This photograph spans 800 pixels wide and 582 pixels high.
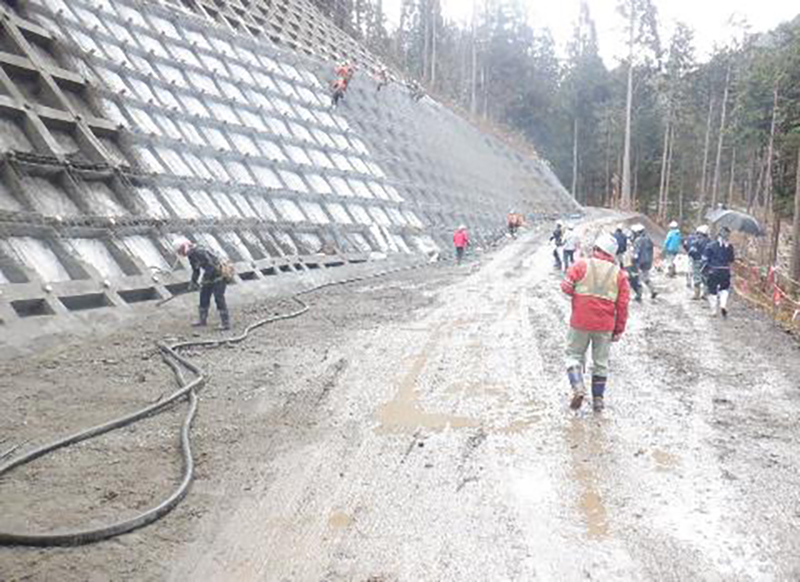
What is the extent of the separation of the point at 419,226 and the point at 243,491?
20.3m

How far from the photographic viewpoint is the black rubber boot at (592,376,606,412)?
7309mm

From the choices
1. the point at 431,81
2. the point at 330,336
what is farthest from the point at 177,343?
the point at 431,81

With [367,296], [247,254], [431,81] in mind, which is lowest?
[367,296]

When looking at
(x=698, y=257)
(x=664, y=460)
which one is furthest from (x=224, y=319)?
(x=698, y=257)

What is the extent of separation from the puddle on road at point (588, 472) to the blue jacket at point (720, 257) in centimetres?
861

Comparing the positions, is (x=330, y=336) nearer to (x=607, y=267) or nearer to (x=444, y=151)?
(x=607, y=267)

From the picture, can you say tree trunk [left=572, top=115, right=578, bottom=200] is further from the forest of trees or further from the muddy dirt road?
the muddy dirt road

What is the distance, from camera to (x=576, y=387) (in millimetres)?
7352

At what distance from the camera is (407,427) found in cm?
681

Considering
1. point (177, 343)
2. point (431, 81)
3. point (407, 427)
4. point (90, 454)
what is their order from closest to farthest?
1. point (90, 454)
2. point (407, 427)
3. point (177, 343)
4. point (431, 81)

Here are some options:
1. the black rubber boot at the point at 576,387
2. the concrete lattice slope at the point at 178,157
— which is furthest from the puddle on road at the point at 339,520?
the concrete lattice slope at the point at 178,157

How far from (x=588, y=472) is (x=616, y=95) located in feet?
227

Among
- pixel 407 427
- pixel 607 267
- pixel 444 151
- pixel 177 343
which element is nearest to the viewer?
pixel 407 427

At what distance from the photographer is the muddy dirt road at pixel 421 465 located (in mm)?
4324
